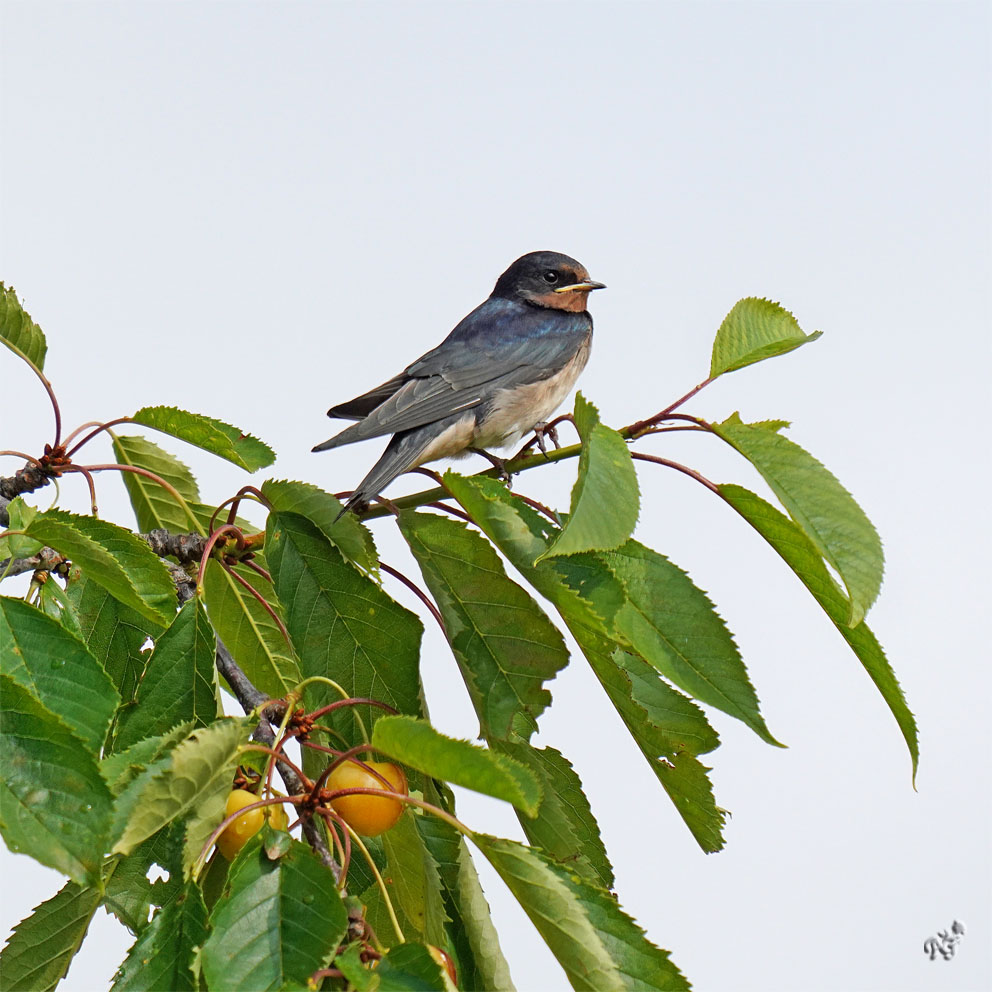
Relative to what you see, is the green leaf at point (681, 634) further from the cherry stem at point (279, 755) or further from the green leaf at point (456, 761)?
the cherry stem at point (279, 755)

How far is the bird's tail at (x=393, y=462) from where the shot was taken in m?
3.07

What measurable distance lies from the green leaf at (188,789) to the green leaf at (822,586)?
46.2 inches

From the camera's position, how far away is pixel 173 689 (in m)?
2.53

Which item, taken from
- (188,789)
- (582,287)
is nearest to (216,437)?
(188,789)

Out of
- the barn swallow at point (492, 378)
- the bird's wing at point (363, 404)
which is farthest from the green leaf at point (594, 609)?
the bird's wing at point (363, 404)

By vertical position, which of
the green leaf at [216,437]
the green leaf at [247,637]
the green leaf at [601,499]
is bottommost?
the green leaf at [601,499]

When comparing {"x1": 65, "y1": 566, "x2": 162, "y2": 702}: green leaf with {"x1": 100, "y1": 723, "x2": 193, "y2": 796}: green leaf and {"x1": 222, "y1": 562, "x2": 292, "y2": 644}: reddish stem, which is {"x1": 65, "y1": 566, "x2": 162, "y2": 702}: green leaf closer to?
{"x1": 222, "y1": 562, "x2": 292, "y2": 644}: reddish stem

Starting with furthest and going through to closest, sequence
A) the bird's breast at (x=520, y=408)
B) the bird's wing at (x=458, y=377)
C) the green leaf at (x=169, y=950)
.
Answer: the bird's breast at (x=520, y=408) < the bird's wing at (x=458, y=377) < the green leaf at (x=169, y=950)

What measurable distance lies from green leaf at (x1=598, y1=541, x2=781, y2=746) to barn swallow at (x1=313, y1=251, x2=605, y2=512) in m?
1.07

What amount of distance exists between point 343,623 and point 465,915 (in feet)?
2.27

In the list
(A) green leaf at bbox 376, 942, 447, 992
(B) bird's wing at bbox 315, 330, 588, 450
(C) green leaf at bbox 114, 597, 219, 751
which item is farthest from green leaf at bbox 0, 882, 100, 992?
(B) bird's wing at bbox 315, 330, 588, 450

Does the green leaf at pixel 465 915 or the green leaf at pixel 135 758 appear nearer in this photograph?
the green leaf at pixel 135 758

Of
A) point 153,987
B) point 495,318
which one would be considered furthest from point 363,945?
point 495,318

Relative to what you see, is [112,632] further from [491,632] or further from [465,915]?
[465,915]
